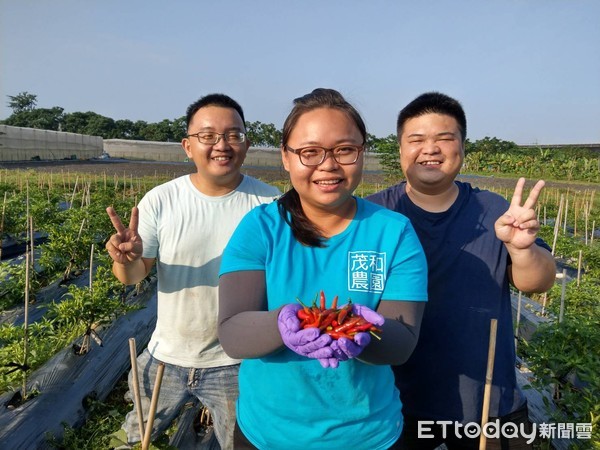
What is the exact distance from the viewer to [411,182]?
6.53 feet

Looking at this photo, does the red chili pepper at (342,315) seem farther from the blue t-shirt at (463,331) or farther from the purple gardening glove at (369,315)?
the blue t-shirt at (463,331)

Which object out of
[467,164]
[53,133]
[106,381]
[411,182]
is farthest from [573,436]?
[53,133]

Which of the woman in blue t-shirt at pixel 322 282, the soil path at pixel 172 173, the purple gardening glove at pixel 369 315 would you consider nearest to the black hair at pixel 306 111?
the woman in blue t-shirt at pixel 322 282

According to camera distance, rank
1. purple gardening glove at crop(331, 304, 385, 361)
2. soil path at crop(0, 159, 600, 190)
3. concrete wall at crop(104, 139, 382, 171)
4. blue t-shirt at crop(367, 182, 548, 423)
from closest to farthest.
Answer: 1. purple gardening glove at crop(331, 304, 385, 361)
2. blue t-shirt at crop(367, 182, 548, 423)
3. soil path at crop(0, 159, 600, 190)
4. concrete wall at crop(104, 139, 382, 171)

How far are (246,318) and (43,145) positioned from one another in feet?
133

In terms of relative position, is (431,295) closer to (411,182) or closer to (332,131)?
(411,182)

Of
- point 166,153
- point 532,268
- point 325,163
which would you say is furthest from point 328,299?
point 166,153

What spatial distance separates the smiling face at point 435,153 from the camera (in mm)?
1893

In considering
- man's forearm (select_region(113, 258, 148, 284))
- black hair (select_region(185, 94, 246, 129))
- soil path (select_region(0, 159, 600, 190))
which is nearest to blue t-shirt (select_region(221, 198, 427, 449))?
man's forearm (select_region(113, 258, 148, 284))

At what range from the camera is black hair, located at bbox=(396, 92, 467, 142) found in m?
1.92

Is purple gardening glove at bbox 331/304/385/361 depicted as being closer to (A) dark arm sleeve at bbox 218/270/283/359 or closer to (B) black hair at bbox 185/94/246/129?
(A) dark arm sleeve at bbox 218/270/283/359

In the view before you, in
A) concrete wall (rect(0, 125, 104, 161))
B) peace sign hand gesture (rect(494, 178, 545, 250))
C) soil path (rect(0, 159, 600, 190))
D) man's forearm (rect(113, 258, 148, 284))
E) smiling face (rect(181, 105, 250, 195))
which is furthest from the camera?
concrete wall (rect(0, 125, 104, 161))

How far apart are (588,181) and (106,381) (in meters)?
31.1

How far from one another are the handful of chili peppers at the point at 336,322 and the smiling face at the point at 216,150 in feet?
3.84
